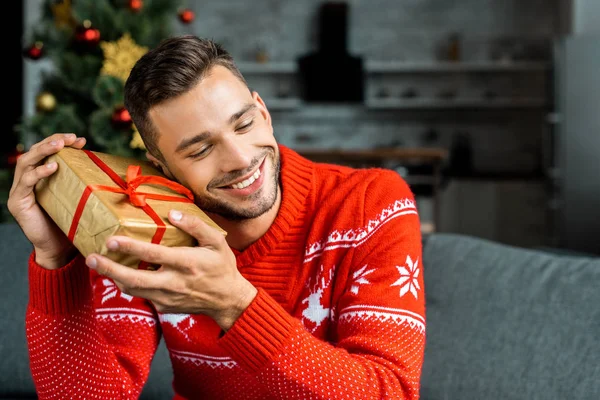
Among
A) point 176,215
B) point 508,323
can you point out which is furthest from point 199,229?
point 508,323

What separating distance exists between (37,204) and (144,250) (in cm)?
36

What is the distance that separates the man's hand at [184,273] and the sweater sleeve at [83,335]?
34 centimetres

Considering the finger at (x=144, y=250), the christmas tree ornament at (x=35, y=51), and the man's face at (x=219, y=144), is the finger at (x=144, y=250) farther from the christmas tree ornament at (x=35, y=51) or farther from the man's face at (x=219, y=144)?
the christmas tree ornament at (x=35, y=51)

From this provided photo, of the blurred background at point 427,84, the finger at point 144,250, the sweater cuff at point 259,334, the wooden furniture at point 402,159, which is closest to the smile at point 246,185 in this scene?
the sweater cuff at point 259,334

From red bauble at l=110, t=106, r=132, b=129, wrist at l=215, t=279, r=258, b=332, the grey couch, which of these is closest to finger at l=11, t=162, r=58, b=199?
wrist at l=215, t=279, r=258, b=332

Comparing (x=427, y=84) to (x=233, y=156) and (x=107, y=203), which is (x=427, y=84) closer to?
(x=233, y=156)

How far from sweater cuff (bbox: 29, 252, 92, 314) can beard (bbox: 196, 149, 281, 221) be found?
0.24 m

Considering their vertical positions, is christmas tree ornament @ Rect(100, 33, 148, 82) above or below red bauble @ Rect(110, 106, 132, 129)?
above

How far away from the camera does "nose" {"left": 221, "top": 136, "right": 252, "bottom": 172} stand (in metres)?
1.12

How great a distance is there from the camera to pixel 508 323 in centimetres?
151

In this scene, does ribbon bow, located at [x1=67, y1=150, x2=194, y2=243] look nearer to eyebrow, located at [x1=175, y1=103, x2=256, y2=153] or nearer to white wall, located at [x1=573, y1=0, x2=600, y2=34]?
eyebrow, located at [x1=175, y1=103, x2=256, y2=153]

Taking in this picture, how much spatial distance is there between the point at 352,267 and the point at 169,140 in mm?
397

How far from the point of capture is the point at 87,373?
124 centimetres

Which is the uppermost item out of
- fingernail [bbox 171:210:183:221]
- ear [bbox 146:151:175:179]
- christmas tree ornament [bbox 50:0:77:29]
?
christmas tree ornament [bbox 50:0:77:29]
